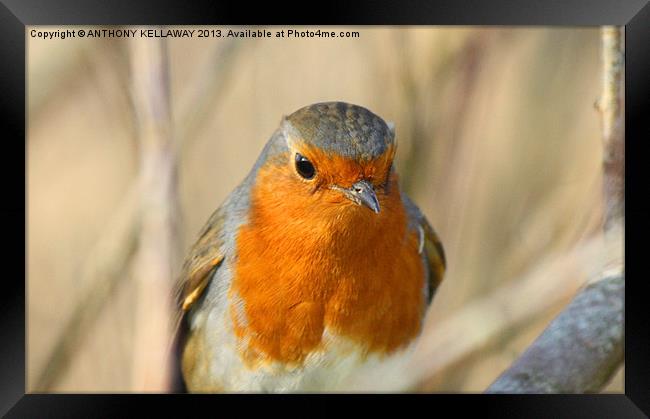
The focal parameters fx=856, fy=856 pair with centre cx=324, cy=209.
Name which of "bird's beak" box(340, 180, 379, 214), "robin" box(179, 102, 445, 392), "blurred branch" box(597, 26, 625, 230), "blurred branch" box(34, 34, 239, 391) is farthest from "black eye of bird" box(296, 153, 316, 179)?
"blurred branch" box(597, 26, 625, 230)

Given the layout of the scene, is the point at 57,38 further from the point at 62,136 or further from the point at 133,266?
the point at 133,266

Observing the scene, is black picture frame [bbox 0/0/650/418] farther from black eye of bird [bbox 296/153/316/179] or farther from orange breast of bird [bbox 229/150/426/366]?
black eye of bird [bbox 296/153/316/179]

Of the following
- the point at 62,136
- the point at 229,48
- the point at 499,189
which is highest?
the point at 229,48

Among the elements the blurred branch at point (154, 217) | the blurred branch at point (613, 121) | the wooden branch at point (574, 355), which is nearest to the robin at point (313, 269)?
the blurred branch at point (154, 217)

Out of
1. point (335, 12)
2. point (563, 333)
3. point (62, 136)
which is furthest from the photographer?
point (62, 136)

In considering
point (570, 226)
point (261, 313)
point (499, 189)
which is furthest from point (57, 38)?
point (570, 226)

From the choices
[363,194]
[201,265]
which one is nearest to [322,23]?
[363,194]

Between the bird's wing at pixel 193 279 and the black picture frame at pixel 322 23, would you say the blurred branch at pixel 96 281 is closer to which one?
the black picture frame at pixel 322 23
